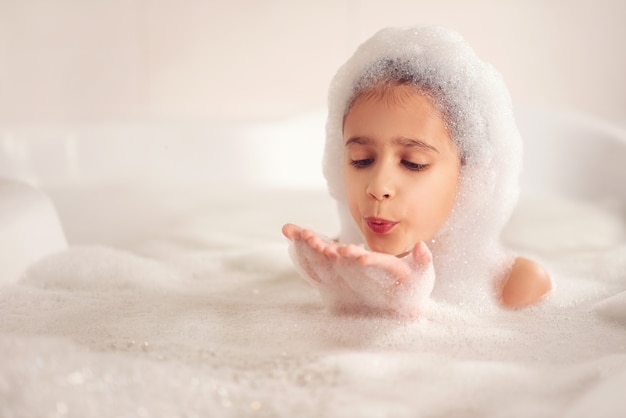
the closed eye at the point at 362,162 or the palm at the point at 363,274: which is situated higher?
the closed eye at the point at 362,162

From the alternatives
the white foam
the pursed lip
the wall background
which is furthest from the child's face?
the wall background

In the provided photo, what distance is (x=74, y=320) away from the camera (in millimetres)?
1123

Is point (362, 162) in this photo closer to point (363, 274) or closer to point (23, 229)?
point (363, 274)

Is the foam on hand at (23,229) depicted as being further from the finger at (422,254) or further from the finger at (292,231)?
the finger at (422,254)

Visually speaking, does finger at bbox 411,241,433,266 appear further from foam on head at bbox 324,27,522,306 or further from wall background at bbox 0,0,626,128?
wall background at bbox 0,0,626,128

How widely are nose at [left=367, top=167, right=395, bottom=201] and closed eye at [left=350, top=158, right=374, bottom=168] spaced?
4 cm

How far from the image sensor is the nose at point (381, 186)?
1.08 m

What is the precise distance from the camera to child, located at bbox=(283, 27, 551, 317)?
104cm

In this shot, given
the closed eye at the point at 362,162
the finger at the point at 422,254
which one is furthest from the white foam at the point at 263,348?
the closed eye at the point at 362,162

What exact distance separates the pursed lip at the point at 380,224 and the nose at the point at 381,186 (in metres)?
0.03

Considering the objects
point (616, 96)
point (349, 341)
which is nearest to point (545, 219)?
point (616, 96)

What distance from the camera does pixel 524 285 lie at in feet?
4.03

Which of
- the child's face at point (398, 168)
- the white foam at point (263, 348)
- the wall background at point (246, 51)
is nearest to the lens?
the white foam at point (263, 348)

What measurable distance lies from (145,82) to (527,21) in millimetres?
1166
